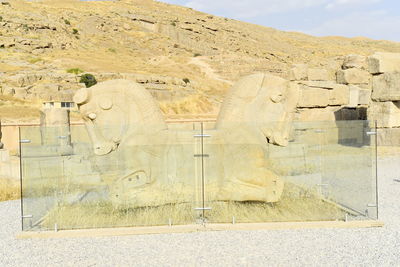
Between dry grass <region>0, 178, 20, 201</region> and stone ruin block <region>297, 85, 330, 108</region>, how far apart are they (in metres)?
7.84

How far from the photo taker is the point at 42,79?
26719mm

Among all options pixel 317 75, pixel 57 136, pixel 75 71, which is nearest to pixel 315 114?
pixel 317 75

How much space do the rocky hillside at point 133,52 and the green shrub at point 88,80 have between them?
41 cm

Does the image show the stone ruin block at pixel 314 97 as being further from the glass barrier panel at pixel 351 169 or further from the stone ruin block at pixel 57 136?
the stone ruin block at pixel 57 136

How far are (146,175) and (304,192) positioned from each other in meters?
2.17

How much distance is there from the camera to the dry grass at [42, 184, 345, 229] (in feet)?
18.3

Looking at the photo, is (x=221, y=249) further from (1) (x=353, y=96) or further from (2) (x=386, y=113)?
(1) (x=353, y=96)

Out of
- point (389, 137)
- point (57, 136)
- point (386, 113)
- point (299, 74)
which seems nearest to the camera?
point (57, 136)

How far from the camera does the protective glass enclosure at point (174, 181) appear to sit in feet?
18.3

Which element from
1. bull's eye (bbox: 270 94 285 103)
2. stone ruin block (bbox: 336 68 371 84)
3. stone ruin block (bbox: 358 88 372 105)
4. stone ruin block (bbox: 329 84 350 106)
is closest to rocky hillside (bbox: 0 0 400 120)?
stone ruin block (bbox: 336 68 371 84)

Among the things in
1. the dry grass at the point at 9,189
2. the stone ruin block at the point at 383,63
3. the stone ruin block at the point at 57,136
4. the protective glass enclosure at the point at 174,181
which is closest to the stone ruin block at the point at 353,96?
the stone ruin block at the point at 383,63

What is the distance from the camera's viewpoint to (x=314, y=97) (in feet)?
41.9

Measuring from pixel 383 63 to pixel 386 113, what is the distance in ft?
4.45

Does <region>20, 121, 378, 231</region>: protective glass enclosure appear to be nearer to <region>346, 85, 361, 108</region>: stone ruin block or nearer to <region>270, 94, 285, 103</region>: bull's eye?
<region>270, 94, 285, 103</region>: bull's eye
